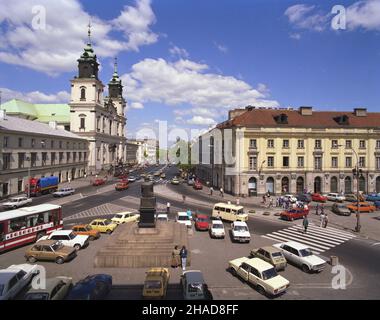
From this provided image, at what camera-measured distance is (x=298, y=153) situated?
49.8 m

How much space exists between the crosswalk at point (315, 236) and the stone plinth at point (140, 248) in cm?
993

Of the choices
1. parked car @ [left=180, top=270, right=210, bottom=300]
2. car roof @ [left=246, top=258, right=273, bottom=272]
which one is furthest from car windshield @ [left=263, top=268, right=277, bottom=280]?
parked car @ [left=180, top=270, right=210, bottom=300]

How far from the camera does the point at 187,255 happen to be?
59.8 feet

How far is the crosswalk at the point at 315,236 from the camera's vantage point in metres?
23.5

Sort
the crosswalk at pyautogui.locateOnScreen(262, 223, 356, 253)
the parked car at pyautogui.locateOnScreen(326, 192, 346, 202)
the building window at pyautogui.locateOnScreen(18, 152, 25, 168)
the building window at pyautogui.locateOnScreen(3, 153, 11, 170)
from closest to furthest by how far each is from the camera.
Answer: the crosswalk at pyautogui.locateOnScreen(262, 223, 356, 253), the parked car at pyautogui.locateOnScreen(326, 192, 346, 202), the building window at pyautogui.locateOnScreen(3, 153, 11, 170), the building window at pyautogui.locateOnScreen(18, 152, 25, 168)

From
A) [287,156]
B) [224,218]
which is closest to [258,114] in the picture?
[287,156]

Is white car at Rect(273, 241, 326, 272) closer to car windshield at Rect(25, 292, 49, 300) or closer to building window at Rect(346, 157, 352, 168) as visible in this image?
car windshield at Rect(25, 292, 49, 300)

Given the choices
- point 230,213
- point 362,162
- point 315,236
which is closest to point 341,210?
point 315,236

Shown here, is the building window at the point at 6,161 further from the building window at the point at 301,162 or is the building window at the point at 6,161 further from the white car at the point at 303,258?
the building window at the point at 301,162

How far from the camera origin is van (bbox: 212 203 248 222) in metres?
30.2

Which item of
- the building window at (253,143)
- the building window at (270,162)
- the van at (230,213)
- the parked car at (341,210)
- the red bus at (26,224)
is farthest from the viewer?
the building window at (270,162)

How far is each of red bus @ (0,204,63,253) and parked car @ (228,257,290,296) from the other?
16.9m

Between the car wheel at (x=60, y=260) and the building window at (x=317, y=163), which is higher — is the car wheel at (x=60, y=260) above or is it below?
below

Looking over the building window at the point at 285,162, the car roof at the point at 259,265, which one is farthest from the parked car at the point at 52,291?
the building window at the point at 285,162
